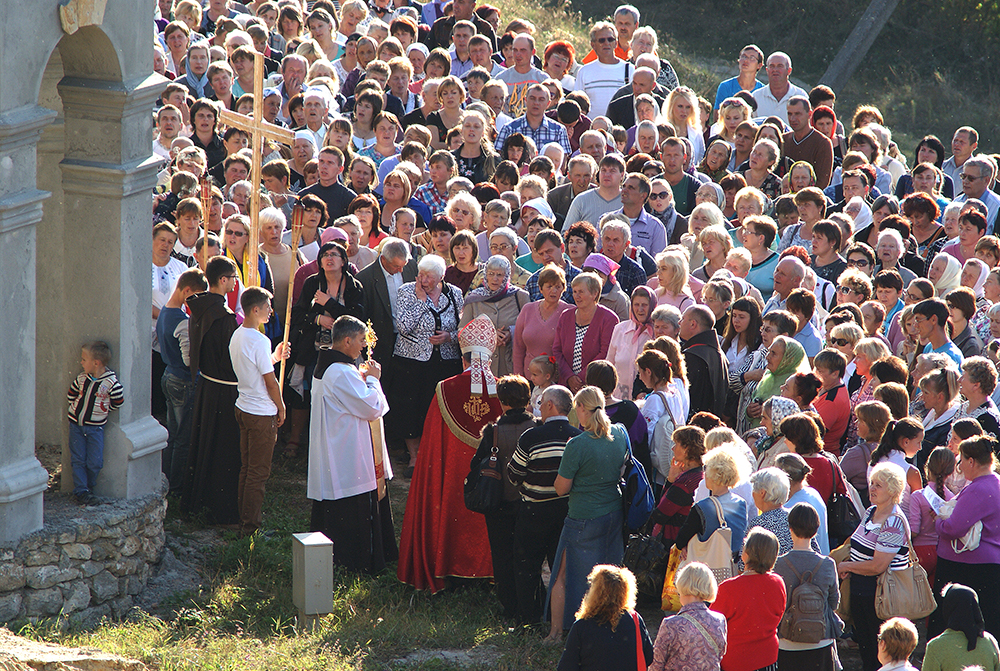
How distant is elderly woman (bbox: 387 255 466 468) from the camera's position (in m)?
10.0

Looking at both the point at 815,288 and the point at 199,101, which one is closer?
the point at 815,288

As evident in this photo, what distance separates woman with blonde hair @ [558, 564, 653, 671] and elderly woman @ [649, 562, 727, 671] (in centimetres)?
13

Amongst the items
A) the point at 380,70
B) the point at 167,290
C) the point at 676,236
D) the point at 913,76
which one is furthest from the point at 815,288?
the point at 913,76

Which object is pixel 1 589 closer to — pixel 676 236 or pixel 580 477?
pixel 580 477

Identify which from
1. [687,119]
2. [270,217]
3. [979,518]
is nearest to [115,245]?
[270,217]

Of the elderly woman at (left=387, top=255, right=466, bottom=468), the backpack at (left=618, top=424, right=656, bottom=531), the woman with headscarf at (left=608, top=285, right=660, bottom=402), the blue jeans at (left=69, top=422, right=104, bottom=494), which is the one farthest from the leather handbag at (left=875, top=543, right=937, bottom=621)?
the blue jeans at (left=69, top=422, right=104, bottom=494)

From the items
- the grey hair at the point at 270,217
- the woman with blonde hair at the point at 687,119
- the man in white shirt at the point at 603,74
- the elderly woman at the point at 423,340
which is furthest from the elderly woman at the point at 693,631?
the man in white shirt at the point at 603,74

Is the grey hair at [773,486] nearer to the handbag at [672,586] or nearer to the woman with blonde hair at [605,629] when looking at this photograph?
the handbag at [672,586]

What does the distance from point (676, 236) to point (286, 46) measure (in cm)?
692

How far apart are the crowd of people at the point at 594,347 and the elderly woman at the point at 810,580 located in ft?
0.05

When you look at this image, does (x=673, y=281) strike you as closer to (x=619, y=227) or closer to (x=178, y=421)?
(x=619, y=227)

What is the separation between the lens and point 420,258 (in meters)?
10.3

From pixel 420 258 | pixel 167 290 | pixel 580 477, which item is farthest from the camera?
pixel 420 258

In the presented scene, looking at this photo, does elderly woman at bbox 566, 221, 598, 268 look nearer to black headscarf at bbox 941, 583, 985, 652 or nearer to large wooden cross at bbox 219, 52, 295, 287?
large wooden cross at bbox 219, 52, 295, 287
